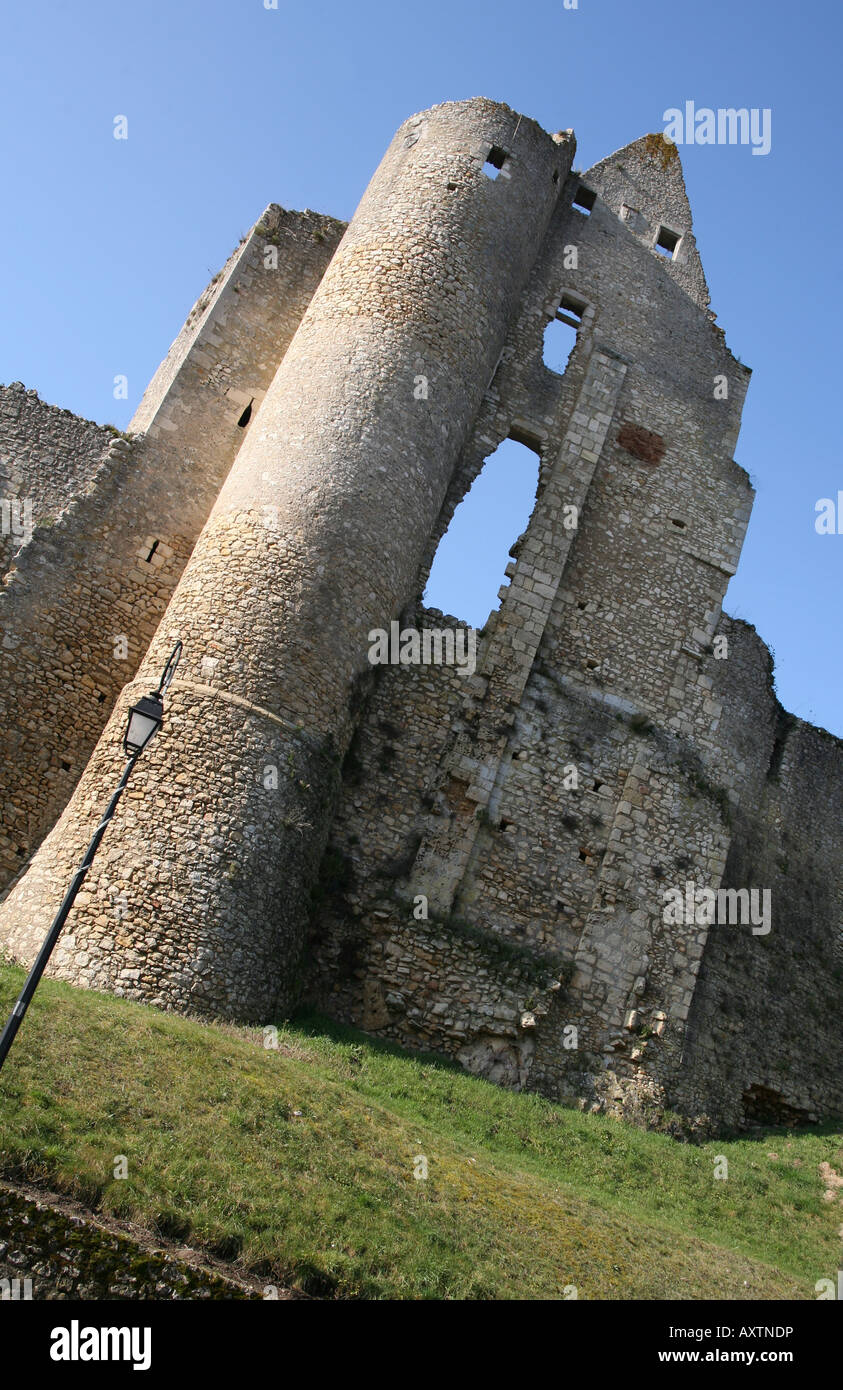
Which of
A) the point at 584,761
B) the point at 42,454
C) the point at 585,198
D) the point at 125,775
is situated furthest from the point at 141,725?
the point at 585,198

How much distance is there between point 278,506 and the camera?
12383 mm

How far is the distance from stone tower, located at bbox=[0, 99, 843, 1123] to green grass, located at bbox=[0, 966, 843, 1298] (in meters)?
1.04

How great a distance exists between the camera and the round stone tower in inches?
408

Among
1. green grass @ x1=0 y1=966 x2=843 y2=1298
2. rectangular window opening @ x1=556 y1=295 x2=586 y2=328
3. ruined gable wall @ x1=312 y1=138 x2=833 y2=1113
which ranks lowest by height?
green grass @ x1=0 y1=966 x2=843 y2=1298

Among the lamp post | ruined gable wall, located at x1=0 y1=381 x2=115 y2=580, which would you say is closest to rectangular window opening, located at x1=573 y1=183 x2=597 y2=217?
ruined gable wall, located at x1=0 y1=381 x2=115 y2=580

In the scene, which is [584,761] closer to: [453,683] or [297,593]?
[453,683]

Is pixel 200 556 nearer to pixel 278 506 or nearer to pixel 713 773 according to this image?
pixel 278 506

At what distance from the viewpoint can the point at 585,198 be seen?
726 inches

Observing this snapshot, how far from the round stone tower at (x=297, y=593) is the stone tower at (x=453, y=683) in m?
0.04

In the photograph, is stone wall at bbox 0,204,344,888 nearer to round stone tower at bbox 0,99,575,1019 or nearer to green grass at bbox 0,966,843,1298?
round stone tower at bbox 0,99,575,1019

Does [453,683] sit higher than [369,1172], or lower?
higher

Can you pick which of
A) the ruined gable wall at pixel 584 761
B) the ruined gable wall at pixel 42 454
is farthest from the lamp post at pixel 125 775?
the ruined gable wall at pixel 42 454

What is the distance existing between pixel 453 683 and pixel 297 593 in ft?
10.1

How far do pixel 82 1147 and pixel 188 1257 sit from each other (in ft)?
3.50
